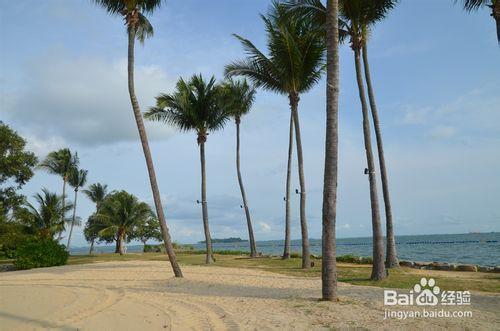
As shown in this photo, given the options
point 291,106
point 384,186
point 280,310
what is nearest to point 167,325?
point 280,310

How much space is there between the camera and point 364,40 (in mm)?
15430

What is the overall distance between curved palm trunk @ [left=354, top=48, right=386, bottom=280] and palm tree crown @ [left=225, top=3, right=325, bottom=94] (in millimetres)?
4262

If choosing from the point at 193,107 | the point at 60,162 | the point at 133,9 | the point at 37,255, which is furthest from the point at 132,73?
the point at 60,162

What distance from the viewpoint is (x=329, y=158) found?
952cm

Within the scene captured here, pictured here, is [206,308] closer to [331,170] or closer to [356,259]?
[331,170]

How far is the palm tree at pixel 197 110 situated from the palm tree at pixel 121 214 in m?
21.1

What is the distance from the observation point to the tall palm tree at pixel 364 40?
13.6 meters

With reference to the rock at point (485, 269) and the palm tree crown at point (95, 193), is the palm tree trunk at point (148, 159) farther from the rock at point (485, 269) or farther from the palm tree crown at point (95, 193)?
the palm tree crown at point (95, 193)

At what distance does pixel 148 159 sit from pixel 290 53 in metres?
8.02

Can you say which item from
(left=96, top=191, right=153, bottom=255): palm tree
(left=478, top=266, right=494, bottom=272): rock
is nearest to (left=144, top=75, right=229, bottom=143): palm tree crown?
(left=478, top=266, right=494, bottom=272): rock

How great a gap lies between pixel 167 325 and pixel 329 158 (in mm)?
4811

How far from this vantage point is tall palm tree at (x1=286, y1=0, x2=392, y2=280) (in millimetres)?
13570

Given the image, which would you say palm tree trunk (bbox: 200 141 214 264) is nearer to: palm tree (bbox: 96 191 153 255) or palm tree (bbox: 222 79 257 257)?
palm tree (bbox: 222 79 257 257)

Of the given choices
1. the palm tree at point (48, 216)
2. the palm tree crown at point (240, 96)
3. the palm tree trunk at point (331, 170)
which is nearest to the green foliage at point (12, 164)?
the palm tree at point (48, 216)
